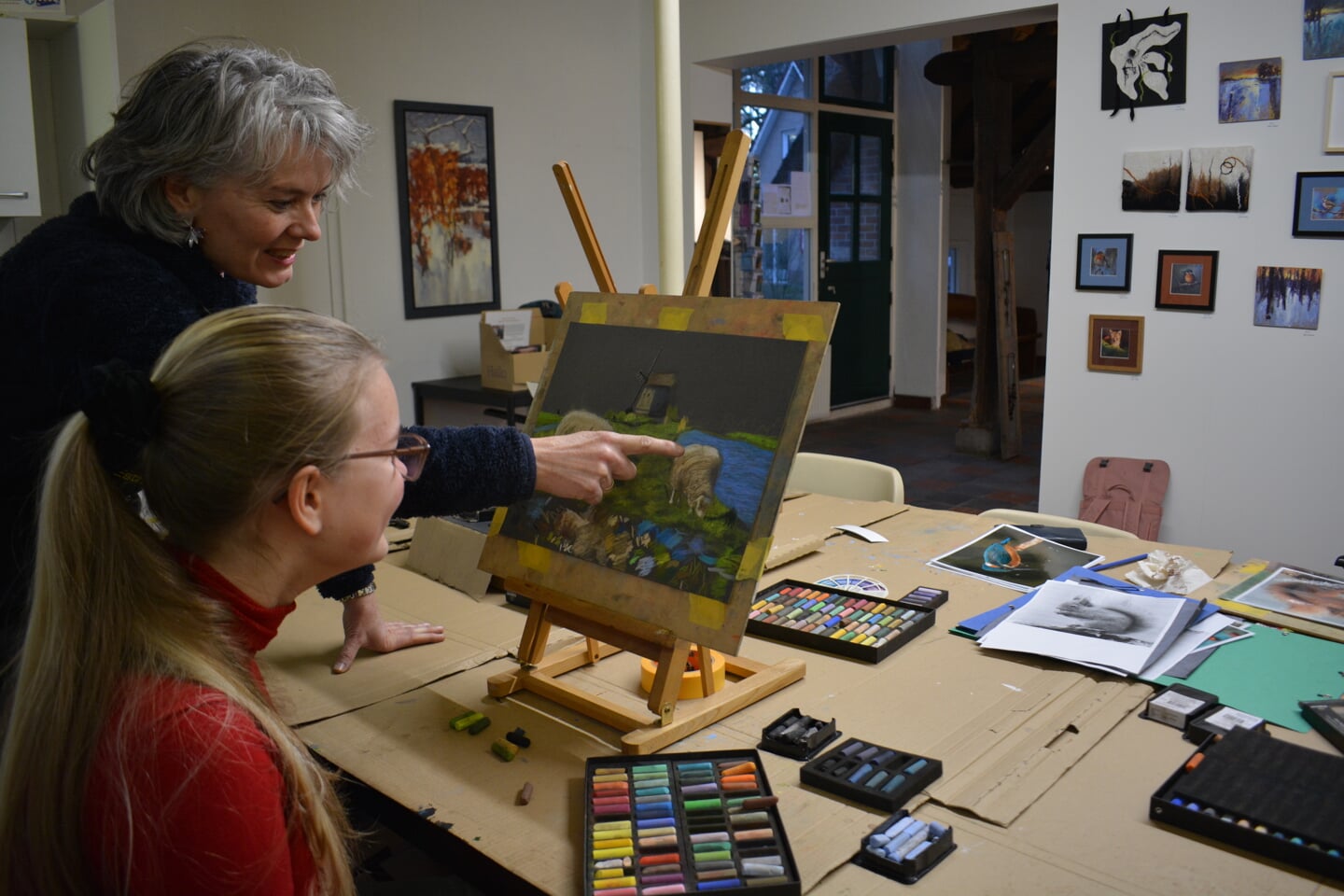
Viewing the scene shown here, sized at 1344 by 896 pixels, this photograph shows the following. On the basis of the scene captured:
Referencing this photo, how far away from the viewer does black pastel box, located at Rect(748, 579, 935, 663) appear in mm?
1644

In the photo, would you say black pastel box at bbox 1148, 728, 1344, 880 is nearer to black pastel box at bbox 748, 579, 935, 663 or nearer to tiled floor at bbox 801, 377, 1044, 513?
black pastel box at bbox 748, 579, 935, 663

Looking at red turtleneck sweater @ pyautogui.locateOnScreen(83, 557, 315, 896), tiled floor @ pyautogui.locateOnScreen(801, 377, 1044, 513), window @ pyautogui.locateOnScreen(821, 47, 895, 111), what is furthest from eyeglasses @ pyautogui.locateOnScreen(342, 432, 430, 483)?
window @ pyautogui.locateOnScreen(821, 47, 895, 111)

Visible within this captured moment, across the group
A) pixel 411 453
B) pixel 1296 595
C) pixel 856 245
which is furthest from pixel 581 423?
pixel 856 245

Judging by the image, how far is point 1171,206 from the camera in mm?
3664

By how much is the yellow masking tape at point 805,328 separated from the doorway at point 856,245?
19.0ft

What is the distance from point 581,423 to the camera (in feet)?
5.37

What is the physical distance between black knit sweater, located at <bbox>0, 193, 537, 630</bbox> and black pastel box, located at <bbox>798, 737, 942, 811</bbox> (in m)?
0.53

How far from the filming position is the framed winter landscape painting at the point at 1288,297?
340 centimetres

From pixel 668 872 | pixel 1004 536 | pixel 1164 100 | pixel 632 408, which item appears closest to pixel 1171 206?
pixel 1164 100

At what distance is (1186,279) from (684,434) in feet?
9.57

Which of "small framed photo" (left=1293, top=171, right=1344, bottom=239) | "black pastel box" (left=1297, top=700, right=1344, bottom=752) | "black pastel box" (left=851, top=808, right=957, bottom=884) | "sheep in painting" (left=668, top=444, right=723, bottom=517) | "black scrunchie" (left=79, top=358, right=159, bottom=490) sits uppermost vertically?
"small framed photo" (left=1293, top=171, right=1344, bottom=239)

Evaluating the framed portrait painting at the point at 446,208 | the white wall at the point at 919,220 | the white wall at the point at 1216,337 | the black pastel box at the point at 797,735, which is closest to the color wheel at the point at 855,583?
the black pastel box at the point at 797,735

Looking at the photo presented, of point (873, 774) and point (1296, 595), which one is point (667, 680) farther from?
Answer: point (1296, 595)

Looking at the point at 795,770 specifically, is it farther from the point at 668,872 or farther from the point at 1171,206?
the point at 1171,206
